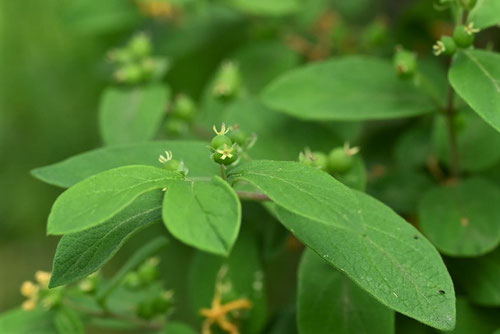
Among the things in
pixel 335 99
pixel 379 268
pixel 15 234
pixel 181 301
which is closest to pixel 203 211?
pixel 379 268

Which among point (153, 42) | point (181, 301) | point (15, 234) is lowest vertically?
point (181, 301)

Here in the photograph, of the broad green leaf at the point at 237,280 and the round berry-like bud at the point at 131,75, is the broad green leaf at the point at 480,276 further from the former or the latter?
the round berry-like bud at the point at 131,75

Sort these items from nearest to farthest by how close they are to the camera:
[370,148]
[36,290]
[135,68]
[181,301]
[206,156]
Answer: [206,156] < [36,290] < [135,68] < [370,148] < [181,301]

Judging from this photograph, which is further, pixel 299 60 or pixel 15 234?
pixel 15 234

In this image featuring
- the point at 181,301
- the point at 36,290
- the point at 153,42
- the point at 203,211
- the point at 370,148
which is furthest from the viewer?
the point at 181,301

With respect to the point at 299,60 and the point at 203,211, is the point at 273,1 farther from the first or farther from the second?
the point at 203,211

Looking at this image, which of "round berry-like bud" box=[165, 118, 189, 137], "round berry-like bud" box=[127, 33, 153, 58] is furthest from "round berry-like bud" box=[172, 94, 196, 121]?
"round berry-like bud" box=[127, 33, 153, 58]

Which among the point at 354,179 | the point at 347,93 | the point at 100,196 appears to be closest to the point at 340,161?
the point at 354,179
